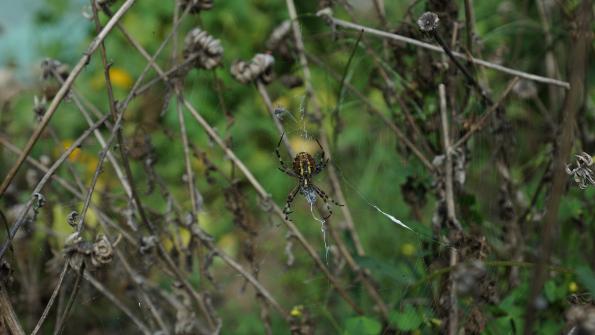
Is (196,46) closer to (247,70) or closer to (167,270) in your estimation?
(247,70)

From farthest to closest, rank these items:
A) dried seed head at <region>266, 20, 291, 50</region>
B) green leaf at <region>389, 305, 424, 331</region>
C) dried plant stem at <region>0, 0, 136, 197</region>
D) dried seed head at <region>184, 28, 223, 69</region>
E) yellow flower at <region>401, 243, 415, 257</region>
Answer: yellow flower at <region>401, 243, 415, 257</region>, dried seed head at <region>266, 20, 291, 50</region>, dried seed head at <region>184, 28, 223, 69</region>, green leaf at <region>389, 305, 424, 331</region>, dried plant stem at <region>0, 0, 136, 197</region>

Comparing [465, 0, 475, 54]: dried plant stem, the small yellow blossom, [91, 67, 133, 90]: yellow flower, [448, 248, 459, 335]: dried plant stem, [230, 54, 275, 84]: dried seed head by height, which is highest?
[91, 67, 133, 90]: yellow flower

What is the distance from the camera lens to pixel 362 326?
1465 mm

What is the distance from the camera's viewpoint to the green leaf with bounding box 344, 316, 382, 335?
1.45m

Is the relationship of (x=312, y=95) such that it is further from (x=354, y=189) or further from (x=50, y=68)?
(x=50, y=68)

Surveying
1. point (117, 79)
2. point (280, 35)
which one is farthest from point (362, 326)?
point (117, 79)

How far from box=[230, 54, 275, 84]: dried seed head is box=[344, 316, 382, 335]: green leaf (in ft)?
1.78

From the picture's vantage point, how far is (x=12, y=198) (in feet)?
6.40

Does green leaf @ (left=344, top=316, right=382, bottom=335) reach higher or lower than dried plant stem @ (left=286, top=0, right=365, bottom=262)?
lower

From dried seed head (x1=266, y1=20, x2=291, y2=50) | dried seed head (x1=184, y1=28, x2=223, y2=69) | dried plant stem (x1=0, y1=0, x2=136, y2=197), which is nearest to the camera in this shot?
dried plant stem (x1=0, y1=0, x2=136, y2=197)

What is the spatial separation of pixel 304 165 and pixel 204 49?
338mm

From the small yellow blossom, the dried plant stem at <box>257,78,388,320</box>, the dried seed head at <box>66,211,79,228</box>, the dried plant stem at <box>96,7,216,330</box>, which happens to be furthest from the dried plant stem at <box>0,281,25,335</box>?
the small yellow blossom

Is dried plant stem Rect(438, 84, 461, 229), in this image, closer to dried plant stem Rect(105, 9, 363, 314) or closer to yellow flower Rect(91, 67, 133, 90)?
dried plant stem Rect(105, 9, 363, 314)

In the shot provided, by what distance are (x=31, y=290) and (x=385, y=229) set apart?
110 centimetres
